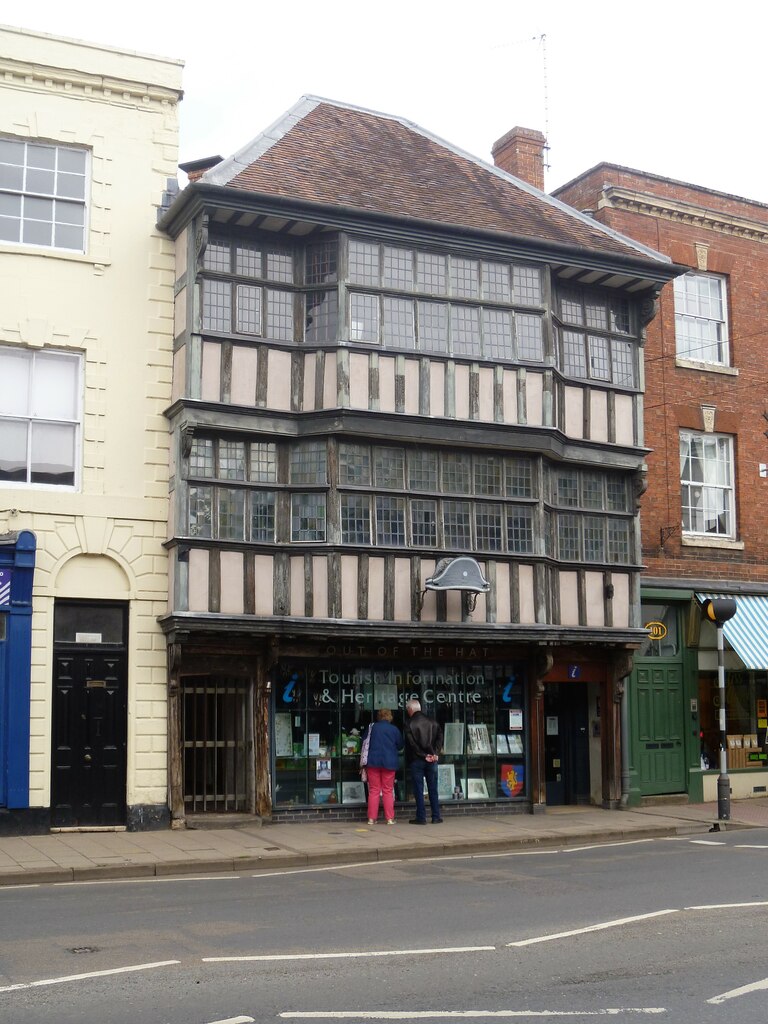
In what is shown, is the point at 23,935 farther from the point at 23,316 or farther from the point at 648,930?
the point at 23,316

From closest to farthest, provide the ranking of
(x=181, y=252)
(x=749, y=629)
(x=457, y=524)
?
(x=181, y=252)
(x=457, y=524)
(x=749, y=629)

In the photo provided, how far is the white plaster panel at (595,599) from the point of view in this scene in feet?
64.9

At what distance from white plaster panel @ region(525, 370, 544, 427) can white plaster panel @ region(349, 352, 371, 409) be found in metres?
2.73

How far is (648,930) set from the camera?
968 centimetres

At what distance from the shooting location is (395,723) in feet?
62.3

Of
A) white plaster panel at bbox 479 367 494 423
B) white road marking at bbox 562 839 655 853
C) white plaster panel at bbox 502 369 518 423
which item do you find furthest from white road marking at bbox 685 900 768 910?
white plaster panel at bbox 502 369 518 423

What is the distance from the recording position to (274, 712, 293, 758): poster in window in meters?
18.1

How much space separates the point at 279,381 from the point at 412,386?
1.99m

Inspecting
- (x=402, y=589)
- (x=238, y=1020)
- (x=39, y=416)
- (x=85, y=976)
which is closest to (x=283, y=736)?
(x=402, y=589)

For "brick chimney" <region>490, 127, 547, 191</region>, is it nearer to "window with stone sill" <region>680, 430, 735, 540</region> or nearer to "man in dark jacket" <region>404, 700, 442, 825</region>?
"window with stone sill" <region>680, 430, 735, 540</region>

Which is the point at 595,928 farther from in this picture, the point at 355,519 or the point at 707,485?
the point at 707,485

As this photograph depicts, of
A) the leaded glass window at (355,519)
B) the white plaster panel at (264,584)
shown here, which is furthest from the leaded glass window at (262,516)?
the leaded glass window at (355,519)

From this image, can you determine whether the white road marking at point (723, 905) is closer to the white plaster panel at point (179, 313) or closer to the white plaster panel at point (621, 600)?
the white plaster panel at point (621, 600)

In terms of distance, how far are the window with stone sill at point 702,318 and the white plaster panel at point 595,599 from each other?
4.98 metres
